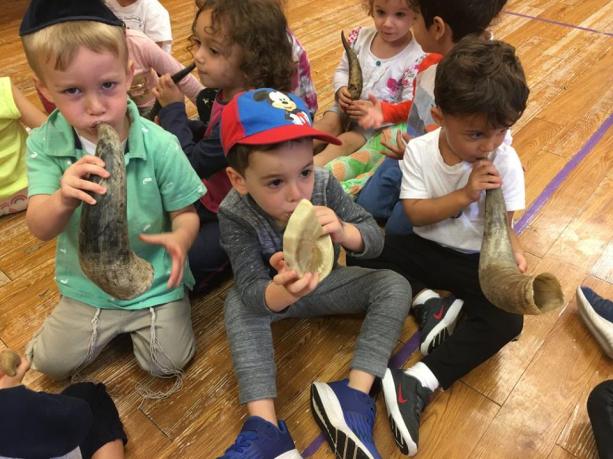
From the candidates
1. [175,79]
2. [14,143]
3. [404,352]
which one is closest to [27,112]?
[14,143]

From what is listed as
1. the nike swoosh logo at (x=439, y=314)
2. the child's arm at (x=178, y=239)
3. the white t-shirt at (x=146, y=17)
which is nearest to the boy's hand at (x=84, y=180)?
the child's arm at (x=178, y=239)

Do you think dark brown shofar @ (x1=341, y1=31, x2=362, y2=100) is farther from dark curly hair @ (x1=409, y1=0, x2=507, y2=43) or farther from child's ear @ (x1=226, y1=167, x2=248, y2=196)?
child's ear @ (x1=226, y1=167, x2=248, y2=196)

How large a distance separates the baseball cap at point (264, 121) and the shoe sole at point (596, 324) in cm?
98

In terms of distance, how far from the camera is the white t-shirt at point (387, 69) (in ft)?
6.49

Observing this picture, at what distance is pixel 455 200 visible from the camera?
130cm

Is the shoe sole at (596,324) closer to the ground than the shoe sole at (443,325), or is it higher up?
closer to the ground

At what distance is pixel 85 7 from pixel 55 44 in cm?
11

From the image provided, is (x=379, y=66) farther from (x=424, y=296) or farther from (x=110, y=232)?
(x=110, y=232)

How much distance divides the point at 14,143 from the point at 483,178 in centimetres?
175

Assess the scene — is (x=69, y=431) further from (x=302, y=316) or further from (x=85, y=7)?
(x=85, y=7)

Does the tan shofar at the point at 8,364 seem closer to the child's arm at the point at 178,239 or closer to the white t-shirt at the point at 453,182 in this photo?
the child's arm at the point at 178,239

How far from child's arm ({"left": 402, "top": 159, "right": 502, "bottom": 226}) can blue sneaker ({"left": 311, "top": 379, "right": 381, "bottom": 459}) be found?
0.50 meters

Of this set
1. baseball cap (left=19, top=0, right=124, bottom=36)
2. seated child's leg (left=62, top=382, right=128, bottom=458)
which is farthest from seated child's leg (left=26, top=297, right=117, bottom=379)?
baseball cap (left=19, top=0, right=124, bottom=36)

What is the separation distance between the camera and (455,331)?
1.41 m
